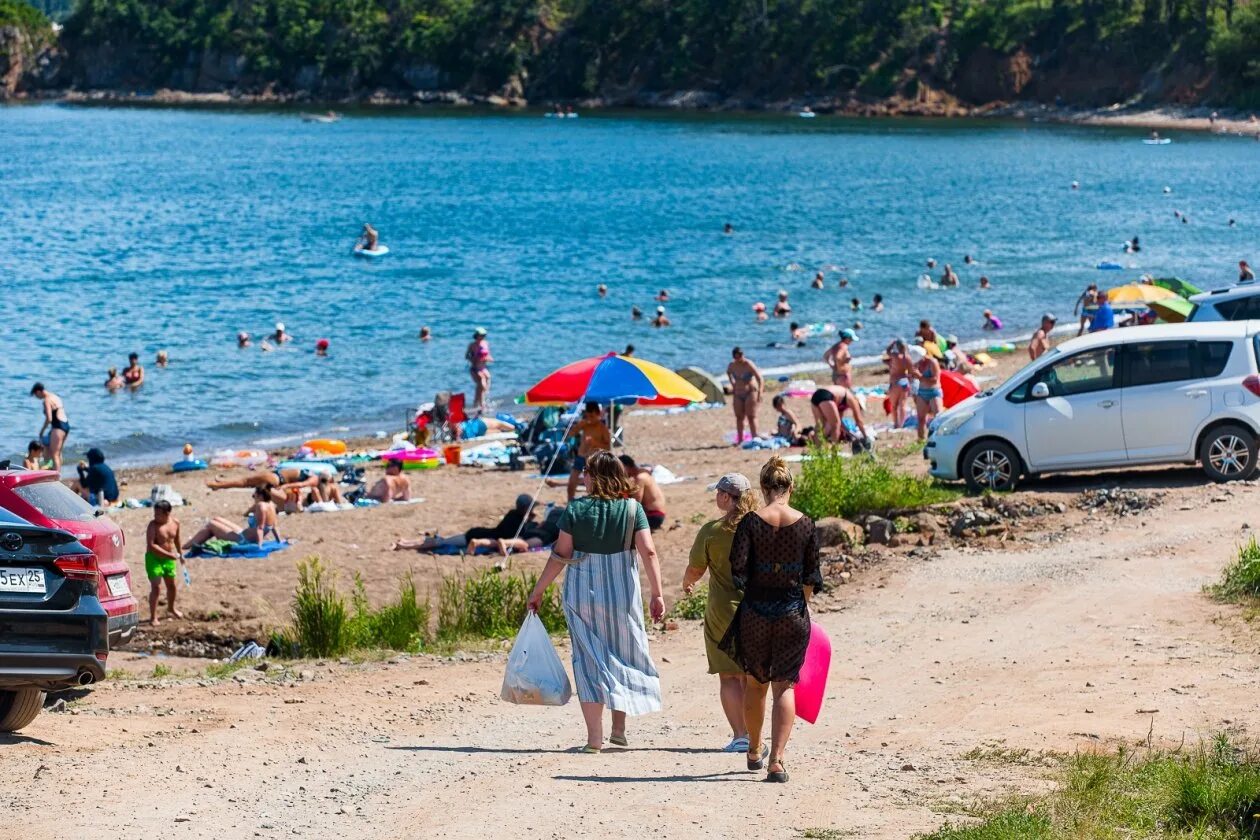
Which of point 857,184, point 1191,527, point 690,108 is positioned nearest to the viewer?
point 1191,527

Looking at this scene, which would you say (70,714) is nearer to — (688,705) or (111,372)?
(688,705)

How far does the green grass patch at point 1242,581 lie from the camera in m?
11.8

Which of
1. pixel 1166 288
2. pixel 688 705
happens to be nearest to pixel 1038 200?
pixel 1166 288

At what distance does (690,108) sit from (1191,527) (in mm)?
138999

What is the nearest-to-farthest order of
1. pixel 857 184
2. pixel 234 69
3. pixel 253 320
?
pixel 253 320
pixel 857 184
pixel 234 69

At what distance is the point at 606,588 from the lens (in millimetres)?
8570

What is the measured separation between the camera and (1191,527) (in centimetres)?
1430

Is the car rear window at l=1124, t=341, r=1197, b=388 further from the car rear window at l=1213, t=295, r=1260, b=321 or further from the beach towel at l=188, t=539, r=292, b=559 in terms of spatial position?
the beach towel at l=188, t=539, r=292, b=559

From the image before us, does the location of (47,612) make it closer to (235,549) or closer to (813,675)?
(813,675)

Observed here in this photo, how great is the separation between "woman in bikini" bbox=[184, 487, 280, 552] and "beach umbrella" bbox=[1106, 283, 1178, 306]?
17.2 m

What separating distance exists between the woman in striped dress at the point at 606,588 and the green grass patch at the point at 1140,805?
6.79 feet

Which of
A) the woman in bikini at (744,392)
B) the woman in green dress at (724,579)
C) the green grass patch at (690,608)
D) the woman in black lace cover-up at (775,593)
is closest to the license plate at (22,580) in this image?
the woman in green dress at (724,579)

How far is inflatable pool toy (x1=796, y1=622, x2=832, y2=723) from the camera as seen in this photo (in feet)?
28.0

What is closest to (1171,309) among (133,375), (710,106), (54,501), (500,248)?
(133,375)
